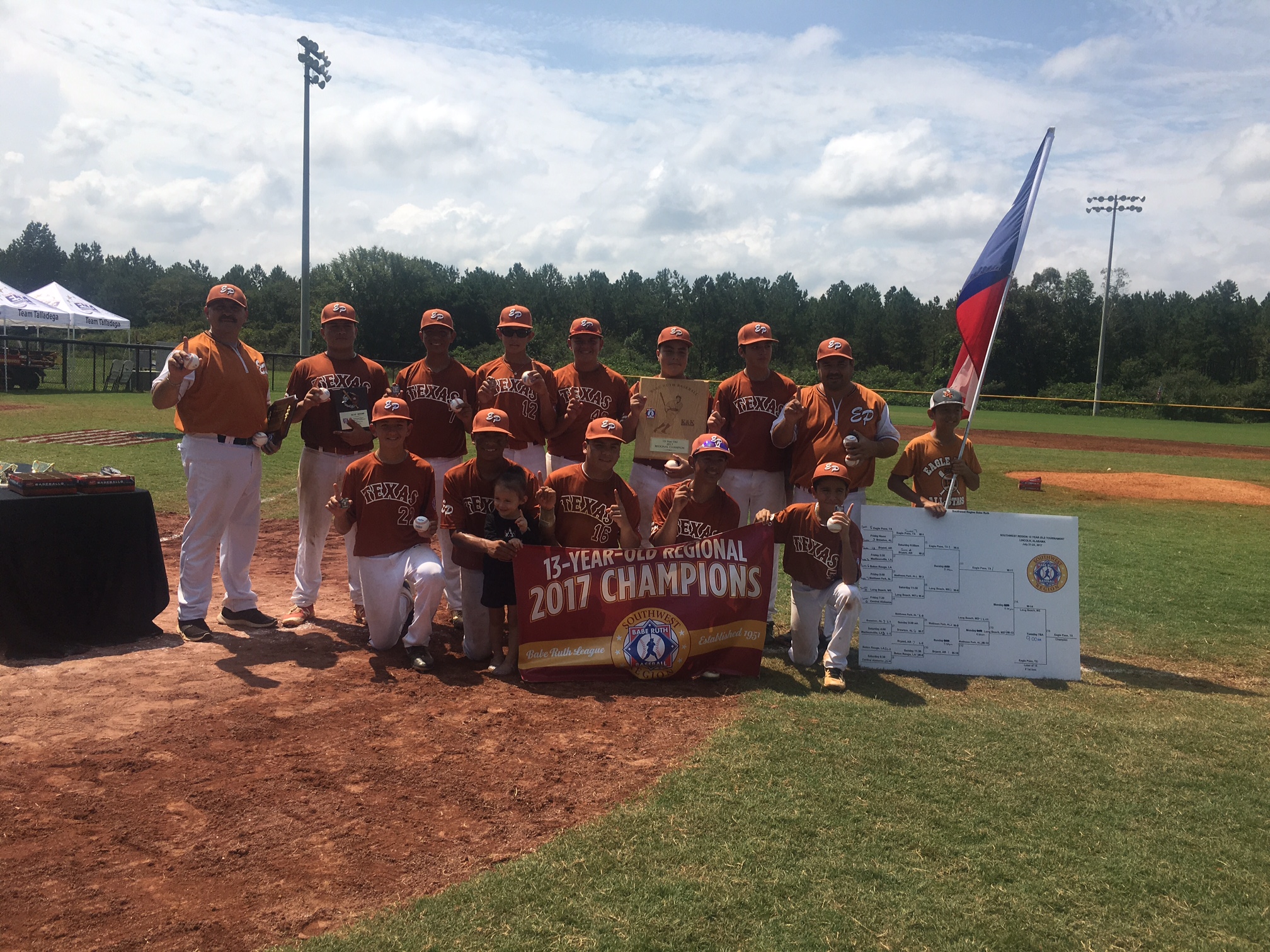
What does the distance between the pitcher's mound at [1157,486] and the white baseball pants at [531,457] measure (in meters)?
11.8

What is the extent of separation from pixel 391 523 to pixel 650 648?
74.4 inches

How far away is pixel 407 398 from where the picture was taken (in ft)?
21.0

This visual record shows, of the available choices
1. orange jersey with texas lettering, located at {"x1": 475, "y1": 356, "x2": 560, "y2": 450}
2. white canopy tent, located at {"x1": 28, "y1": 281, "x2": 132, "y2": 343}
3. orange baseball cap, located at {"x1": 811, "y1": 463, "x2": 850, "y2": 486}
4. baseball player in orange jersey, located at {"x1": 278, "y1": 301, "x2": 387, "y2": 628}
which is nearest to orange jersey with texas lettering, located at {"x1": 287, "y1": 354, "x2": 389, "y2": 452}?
baseball player in orange jersey, located at {"x1": 278, "y1": 301, "x2": 387, "y2": 628}

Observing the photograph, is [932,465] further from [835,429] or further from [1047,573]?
[1047,573]

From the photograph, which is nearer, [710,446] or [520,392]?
[710,446]

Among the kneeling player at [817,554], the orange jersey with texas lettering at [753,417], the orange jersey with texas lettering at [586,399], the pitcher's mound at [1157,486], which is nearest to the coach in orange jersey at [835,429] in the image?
the orange jersey with texas lettering at [753,417]

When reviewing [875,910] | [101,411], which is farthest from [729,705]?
[101,411]

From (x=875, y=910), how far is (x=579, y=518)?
3.14 m

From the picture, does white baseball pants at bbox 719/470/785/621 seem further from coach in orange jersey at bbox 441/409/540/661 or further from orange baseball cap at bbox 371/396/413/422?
orange baseball cap at bbox 371/396/413/422

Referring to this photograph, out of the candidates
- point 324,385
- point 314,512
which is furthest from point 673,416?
point 314,512

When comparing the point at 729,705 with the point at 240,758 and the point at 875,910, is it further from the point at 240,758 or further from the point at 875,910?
the point at 240,758

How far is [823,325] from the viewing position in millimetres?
68688

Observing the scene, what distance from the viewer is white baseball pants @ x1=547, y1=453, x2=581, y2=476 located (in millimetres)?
6543

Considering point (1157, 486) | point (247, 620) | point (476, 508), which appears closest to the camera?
point (476, 508)
